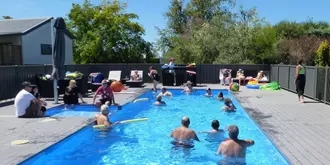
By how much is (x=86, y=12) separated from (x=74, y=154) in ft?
95.9

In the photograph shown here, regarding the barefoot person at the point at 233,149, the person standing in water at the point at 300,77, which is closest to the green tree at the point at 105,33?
the person standing in water at the point at 300,77

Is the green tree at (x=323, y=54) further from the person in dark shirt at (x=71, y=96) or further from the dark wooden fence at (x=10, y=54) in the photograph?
the dark wooden fence at (x=10, y=54)

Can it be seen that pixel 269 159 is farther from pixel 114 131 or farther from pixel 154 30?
pixel 154 30

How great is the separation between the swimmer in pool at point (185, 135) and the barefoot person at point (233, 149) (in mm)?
1201

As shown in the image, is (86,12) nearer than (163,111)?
No

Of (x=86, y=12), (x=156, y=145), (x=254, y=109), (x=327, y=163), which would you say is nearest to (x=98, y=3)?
(x=86, y=12)

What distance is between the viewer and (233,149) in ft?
18.9

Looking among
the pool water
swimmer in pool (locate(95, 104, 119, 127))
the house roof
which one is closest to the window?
the house roof

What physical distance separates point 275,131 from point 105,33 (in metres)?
27.4

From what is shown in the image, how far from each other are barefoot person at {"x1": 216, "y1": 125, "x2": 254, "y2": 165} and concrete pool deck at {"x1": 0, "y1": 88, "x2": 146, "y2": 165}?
3.23 m

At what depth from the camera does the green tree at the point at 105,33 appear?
3300 centimetres

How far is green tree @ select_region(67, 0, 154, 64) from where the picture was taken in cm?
3300

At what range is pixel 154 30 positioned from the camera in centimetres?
3809

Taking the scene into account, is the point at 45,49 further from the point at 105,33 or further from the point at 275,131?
the point at 275,131
